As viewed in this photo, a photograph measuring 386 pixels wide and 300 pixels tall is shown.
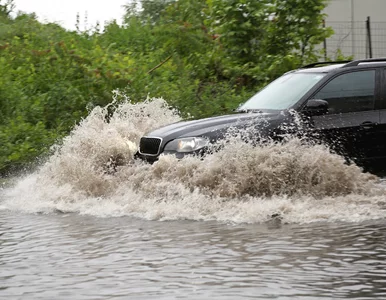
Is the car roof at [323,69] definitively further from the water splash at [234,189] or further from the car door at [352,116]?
the water splash at [234,189]

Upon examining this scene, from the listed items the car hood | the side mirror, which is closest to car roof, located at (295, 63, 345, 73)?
the side mirror

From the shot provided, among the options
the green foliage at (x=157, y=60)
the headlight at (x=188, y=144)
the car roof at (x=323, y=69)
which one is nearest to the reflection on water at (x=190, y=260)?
the headlight at (x=188, y=144)

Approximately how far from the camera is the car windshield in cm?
1223

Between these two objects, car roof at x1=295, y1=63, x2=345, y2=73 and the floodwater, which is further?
car roof at x1=295, y1=63, x2=345, y2=73

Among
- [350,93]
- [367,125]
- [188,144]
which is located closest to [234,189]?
[188,144]

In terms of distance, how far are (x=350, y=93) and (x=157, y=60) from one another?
1045 centimetres

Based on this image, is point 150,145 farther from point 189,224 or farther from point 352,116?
point 352,116

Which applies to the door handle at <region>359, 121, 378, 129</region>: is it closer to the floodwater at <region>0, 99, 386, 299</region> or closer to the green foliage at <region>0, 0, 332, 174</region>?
the floodwater at <region>0, 99, 386, 299</region>

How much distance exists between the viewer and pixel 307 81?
12.5 meters

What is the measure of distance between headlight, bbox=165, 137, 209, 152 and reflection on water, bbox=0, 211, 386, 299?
141cm

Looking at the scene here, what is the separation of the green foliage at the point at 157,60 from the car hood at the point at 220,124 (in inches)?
206

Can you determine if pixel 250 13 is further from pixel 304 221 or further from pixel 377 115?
pixel 304 221

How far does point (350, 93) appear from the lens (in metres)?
12.3

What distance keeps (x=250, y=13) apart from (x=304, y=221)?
11908 millimetres
